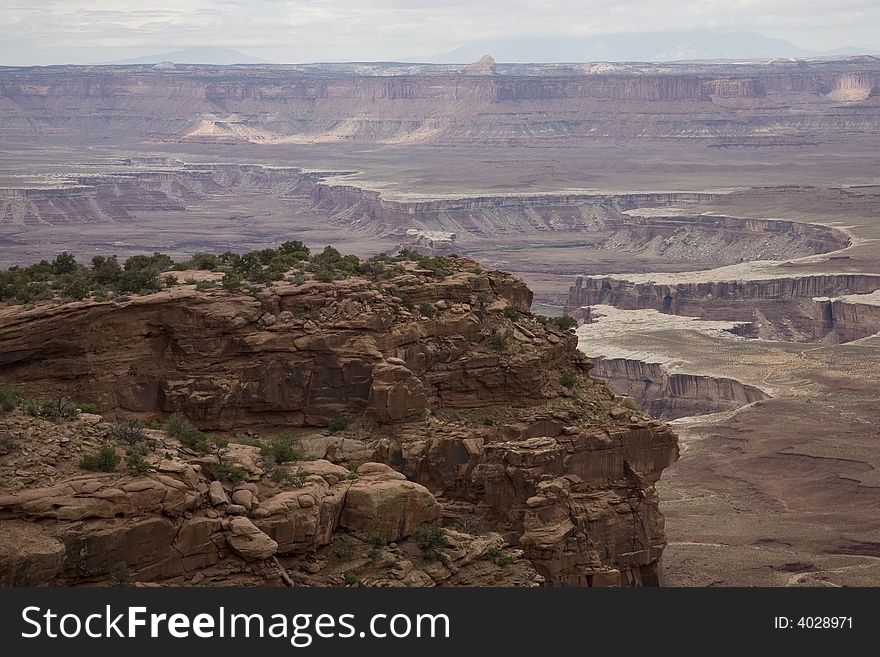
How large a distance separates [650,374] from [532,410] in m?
69.6

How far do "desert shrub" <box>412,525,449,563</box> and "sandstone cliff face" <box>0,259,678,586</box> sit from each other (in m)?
0.19

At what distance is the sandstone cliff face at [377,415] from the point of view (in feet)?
79.3

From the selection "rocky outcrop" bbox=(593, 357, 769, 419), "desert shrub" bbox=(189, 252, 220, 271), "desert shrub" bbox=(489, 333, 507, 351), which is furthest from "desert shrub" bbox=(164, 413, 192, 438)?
"rocky outcrop" bbox=(593, 357, 769, 419)

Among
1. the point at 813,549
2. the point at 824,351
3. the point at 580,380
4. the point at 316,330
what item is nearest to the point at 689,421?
the point at 824,351

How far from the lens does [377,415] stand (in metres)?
30.7

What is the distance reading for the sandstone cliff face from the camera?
2417 centimetres

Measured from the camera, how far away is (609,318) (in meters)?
127

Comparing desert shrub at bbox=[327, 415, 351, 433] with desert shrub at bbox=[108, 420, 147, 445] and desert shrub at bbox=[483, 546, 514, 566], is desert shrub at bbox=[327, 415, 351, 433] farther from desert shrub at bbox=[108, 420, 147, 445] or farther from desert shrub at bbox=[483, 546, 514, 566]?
desert shrub at bbox=[108, 420, 147, 445]

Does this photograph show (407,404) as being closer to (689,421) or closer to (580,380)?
(580,380)

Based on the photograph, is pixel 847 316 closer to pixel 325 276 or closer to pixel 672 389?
pixel 672 389

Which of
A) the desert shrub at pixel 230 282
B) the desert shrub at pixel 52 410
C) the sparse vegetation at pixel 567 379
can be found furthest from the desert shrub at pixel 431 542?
the sparse vegetation at pixel 567 379

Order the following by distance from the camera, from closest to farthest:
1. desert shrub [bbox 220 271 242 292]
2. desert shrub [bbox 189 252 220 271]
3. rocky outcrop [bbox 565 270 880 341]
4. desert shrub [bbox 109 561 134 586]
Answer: desert shrub [bbox 109 561 134 586], desert shrub [bbox 220 271 242 292], desert shrub [bbox 189 252 220 271], rocky outcrop [bbox 565 270 880 341]

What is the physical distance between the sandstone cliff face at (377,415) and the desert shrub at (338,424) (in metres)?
0.14

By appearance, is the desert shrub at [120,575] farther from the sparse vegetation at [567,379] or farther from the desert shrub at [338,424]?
the sparse vegetation at [567,379]
